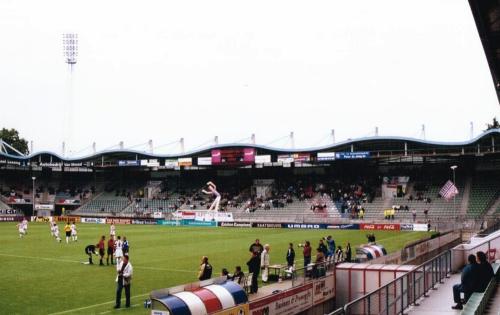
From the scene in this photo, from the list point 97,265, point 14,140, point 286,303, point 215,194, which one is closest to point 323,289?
point 286,303

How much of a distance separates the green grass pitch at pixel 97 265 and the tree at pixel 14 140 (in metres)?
63.6

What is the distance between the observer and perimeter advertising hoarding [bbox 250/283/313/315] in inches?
566

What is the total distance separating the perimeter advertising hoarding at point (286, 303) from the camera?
14383 millimetres

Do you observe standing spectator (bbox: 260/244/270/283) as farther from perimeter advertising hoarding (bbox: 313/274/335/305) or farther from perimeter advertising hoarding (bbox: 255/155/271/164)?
perimeter advertising hoarding (bbox: 255/155/271/164)

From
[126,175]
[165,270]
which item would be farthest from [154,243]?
[126,175]

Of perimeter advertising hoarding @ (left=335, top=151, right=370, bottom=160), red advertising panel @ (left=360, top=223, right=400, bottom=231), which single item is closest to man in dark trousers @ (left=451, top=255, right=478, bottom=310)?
red advertising panel @ (left=360, top=223, right=400, bottom=231)

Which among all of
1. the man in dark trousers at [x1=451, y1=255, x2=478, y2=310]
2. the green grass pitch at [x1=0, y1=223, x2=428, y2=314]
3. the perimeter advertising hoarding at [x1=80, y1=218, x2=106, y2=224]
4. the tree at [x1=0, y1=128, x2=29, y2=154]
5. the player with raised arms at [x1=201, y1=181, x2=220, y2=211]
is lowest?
the green grass pitch at [x1=0, y1=223, x2=428, y2=314]

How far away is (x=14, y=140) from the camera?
10912cm

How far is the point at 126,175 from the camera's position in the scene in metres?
87.9

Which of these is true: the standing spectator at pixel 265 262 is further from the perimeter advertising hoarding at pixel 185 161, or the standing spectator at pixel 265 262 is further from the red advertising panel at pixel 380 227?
the perimeter advertising hoarding at pixel 185 161

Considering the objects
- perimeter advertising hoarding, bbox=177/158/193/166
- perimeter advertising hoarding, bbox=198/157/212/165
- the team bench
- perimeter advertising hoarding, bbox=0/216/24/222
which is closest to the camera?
the team bench

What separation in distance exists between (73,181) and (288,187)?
1418 inches

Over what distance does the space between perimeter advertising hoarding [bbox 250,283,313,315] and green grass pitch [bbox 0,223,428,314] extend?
5.09 meters

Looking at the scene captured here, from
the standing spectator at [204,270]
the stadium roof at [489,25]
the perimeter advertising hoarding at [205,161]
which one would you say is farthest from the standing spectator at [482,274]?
the perimeter advertising hoarding at [205,161]
